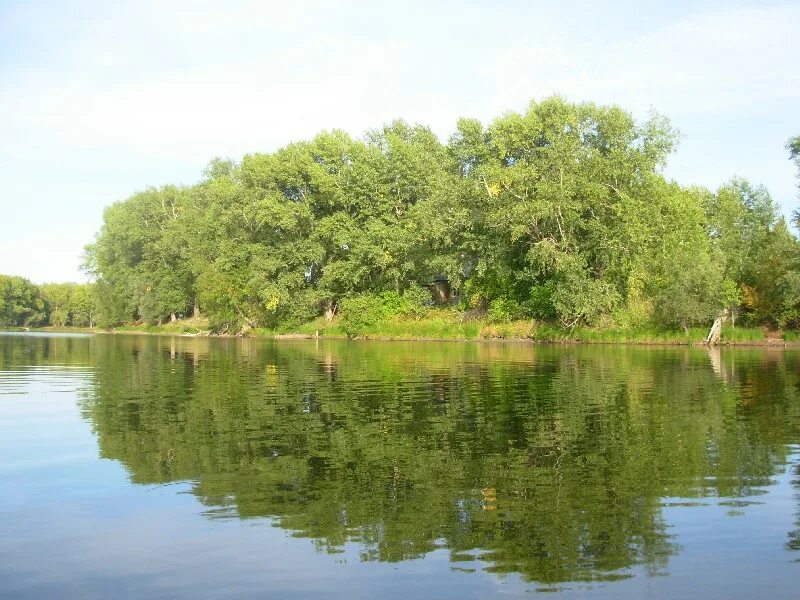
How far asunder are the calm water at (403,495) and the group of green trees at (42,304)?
14152 cm

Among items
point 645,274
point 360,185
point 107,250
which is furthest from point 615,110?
point 107,250

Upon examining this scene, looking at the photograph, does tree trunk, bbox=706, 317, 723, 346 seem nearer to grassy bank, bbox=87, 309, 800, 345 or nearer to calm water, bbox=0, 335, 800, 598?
grassy bank, bbox=87, 309, 800, 345

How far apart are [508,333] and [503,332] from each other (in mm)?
522

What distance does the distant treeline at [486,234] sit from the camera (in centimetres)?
5956

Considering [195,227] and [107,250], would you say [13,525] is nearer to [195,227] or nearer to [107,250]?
[195,227]

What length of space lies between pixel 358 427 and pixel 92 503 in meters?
6.99

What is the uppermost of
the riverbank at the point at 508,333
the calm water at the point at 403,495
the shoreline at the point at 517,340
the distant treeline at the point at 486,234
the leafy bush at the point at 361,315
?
the distant treeline at the point at 486,234

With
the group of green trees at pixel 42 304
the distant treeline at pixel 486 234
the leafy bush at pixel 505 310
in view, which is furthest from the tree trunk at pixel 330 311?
the group of green trees at pixel 42 304

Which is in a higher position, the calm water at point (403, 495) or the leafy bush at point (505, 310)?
the leafy bush at point (505, 310)

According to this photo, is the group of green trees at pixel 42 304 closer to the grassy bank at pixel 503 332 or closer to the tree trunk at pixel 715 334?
the grassy bank at pixel 503 332

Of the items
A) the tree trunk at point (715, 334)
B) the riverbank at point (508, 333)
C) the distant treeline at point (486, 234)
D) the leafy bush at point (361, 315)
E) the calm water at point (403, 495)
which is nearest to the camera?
the calm water at point (403, 495)

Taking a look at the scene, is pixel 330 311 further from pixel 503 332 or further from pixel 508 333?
pixel 508 333

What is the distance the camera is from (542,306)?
66.1 metres

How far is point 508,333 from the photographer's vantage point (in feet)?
218
